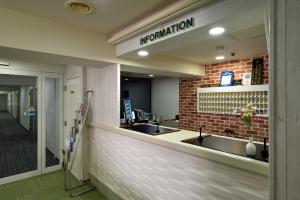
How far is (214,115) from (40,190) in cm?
333

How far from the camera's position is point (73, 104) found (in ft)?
11.7

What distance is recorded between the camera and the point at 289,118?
76 centimetres

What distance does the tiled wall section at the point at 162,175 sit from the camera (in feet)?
4.27

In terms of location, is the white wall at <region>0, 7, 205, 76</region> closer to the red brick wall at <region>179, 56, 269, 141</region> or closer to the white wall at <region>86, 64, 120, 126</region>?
the white wall at <region>86, 64, 120, 126</region>

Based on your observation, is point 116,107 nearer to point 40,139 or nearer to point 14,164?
point 40,139

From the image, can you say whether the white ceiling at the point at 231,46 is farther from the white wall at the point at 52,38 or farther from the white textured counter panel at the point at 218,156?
the white textured counter panel at the point at 218,156

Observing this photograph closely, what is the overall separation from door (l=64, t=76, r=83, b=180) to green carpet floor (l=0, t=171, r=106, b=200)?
340 mm

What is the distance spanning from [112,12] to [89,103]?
1767 millimetres

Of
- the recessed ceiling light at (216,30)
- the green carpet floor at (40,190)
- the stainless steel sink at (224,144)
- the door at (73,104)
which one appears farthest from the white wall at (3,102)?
the recessed ceiling light at (216,30)

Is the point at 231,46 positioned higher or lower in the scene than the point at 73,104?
higher

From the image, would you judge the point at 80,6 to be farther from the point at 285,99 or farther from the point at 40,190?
the point at 40,190

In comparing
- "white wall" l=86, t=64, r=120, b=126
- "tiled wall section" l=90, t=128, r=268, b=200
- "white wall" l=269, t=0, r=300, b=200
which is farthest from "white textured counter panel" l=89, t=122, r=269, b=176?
"white wall" l=86, t=64, r=120, b=126

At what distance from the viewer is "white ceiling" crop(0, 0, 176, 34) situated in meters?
1.65

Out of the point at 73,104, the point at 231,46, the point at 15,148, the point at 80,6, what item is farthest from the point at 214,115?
the point at 15,148
